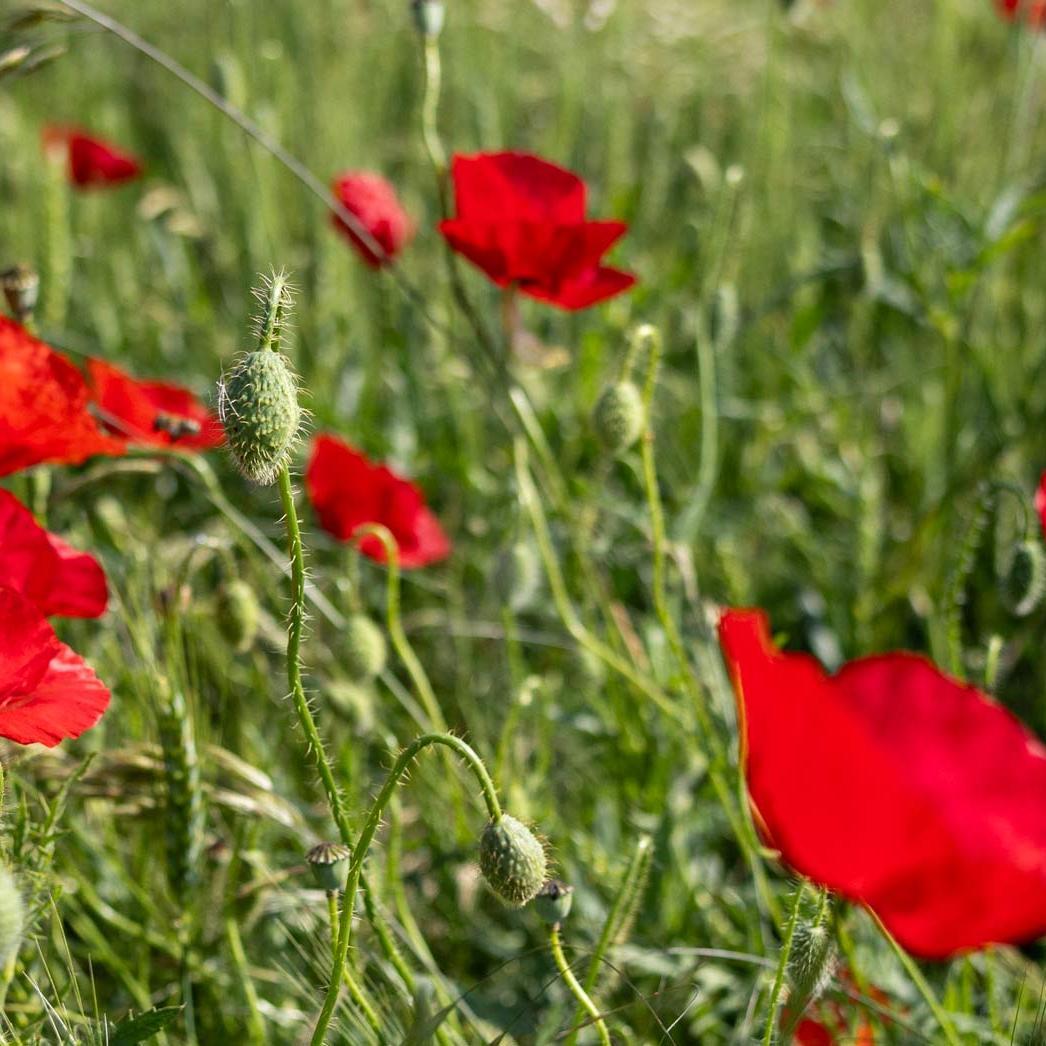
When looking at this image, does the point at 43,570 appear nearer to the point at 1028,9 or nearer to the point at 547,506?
the point at 547,506

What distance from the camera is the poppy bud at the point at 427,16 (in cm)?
122

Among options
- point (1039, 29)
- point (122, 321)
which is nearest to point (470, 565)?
point (122, 321)

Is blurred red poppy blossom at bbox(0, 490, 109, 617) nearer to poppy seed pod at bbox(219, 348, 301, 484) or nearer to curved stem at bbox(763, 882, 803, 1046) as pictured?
poppy seed pod at bbox(219, 348, 301, 484)

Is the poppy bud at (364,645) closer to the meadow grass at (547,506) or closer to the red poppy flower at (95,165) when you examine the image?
the meadow grass at (547,506)

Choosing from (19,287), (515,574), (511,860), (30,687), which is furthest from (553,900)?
(19,287)

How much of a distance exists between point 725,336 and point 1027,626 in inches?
22.0

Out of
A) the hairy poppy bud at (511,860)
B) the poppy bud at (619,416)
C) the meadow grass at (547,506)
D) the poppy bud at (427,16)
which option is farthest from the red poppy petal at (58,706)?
the poppy bud at (427,16)

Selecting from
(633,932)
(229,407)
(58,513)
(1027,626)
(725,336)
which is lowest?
(633,932)

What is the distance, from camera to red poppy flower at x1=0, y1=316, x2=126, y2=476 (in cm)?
94

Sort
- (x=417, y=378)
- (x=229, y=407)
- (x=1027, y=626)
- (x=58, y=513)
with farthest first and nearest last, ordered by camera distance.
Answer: (x=417, y=378) < (x=1027, y=626) < (x=58, y=513) < (x=229, y=407)

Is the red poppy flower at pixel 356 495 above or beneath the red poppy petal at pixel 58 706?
beneath

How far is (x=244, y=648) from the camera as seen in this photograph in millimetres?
1238

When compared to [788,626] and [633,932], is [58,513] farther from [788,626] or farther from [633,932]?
[788,626]

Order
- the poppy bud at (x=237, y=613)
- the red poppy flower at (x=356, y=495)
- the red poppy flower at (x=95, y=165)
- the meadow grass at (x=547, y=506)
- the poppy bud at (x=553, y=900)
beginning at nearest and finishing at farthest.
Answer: the poppy bud at (x=553, y=900) < the meadow grass at (x=547, y=506) < the poppy bud at (x=237, y=613) < the red poppy flower at (x=356, y=495) < the red poppy flower at (x=95, y=165)
